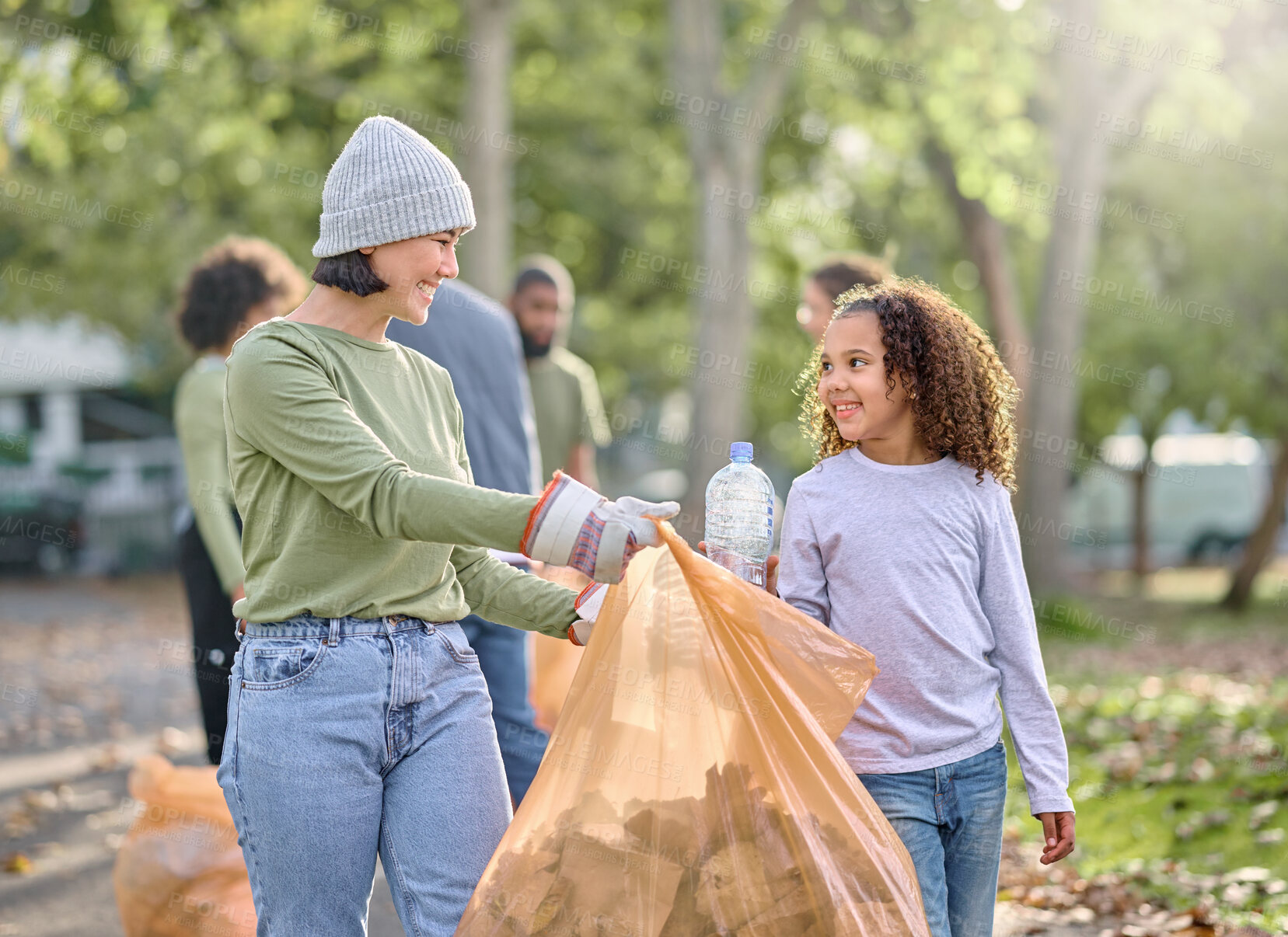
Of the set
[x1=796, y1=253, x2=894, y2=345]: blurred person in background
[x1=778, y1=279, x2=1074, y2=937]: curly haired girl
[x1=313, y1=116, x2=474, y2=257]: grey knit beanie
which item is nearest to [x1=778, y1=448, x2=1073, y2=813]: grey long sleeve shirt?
[x1=778, y1=279, x2=1074, y2=937]: curly haired girl

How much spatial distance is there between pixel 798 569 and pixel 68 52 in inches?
436

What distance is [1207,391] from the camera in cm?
1903

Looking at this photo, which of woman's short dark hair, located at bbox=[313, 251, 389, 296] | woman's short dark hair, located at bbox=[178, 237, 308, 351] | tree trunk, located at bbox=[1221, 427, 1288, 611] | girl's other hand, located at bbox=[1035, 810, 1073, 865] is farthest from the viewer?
tree trunk, located at bbox=[1221, 427, 1288, 611]

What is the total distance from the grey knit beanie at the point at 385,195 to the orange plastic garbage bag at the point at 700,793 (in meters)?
0.75

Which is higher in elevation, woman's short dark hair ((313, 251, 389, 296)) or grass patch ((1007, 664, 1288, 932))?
woman's short dark hair ((313, 251, 389, 296))

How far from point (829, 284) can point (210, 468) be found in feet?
6.54

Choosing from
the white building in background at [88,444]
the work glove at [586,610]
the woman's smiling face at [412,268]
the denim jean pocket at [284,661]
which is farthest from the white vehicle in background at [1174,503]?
the denim jean pocket at [284,661]

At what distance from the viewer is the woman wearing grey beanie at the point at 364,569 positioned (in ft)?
7.27

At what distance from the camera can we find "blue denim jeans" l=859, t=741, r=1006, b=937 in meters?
2.53

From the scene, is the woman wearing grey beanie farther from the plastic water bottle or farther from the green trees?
the green trees

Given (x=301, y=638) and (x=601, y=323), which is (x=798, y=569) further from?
(x=601, y=323)

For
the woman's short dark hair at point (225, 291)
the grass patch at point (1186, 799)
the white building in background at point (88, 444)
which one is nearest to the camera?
the woman's short dark hair at point (225, 291)

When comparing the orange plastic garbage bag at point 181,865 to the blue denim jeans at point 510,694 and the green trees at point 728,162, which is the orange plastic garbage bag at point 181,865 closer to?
the blue denim jeans at point 510,694

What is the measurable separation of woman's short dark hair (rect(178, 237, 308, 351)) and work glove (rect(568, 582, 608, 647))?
206 cm
